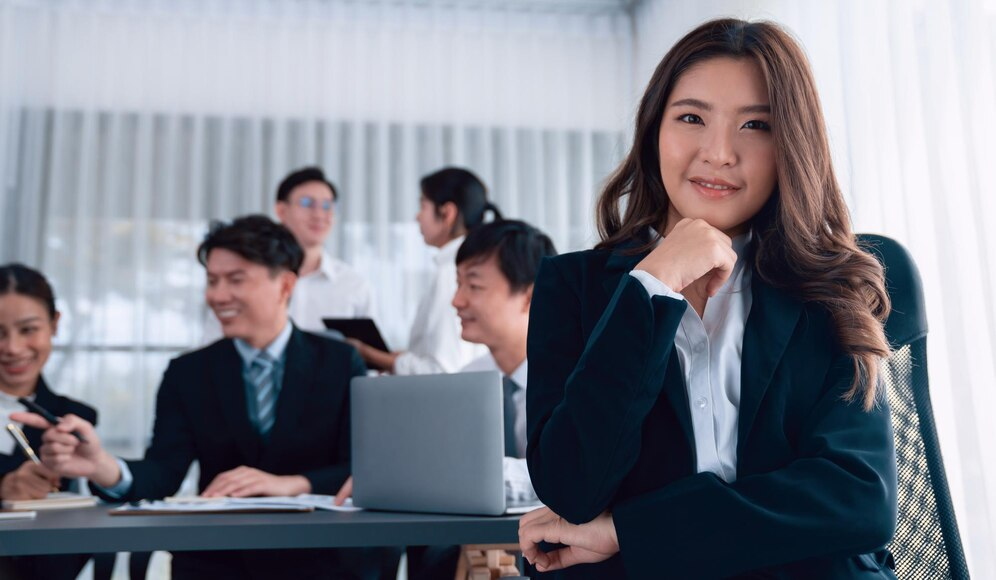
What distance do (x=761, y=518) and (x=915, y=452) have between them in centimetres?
27

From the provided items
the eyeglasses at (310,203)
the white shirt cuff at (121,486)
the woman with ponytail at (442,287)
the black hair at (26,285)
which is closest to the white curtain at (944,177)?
the woman with ponytail at (442,287)

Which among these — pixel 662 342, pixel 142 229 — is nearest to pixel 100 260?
pixel 142 229

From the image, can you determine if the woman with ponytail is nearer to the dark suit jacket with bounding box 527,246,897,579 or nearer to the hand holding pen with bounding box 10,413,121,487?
the hand holding pen with bounding box 10,413,121,487

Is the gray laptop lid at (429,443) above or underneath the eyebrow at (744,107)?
underneath

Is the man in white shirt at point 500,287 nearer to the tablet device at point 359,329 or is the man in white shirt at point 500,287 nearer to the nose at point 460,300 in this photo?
the nose at point 460,300

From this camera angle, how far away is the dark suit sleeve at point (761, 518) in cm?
97

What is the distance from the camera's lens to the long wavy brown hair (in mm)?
1084

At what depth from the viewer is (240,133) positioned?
5031 mm

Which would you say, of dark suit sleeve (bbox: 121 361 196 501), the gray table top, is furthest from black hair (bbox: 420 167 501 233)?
the gray table top

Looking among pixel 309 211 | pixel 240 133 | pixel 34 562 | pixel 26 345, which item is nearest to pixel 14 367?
pixel 26 345

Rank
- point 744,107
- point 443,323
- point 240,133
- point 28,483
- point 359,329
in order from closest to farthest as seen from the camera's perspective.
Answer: point 744,107, point 28,483, point 359,329, point 443,323, point 240,133

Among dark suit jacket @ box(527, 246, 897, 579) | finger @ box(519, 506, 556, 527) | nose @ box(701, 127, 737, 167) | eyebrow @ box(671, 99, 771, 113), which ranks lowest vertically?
finger @ box(519, 506, 556, 527)

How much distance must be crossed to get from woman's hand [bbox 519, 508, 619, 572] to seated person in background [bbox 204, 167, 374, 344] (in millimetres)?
2992

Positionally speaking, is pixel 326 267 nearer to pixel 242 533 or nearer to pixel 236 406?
pixel 236 406
